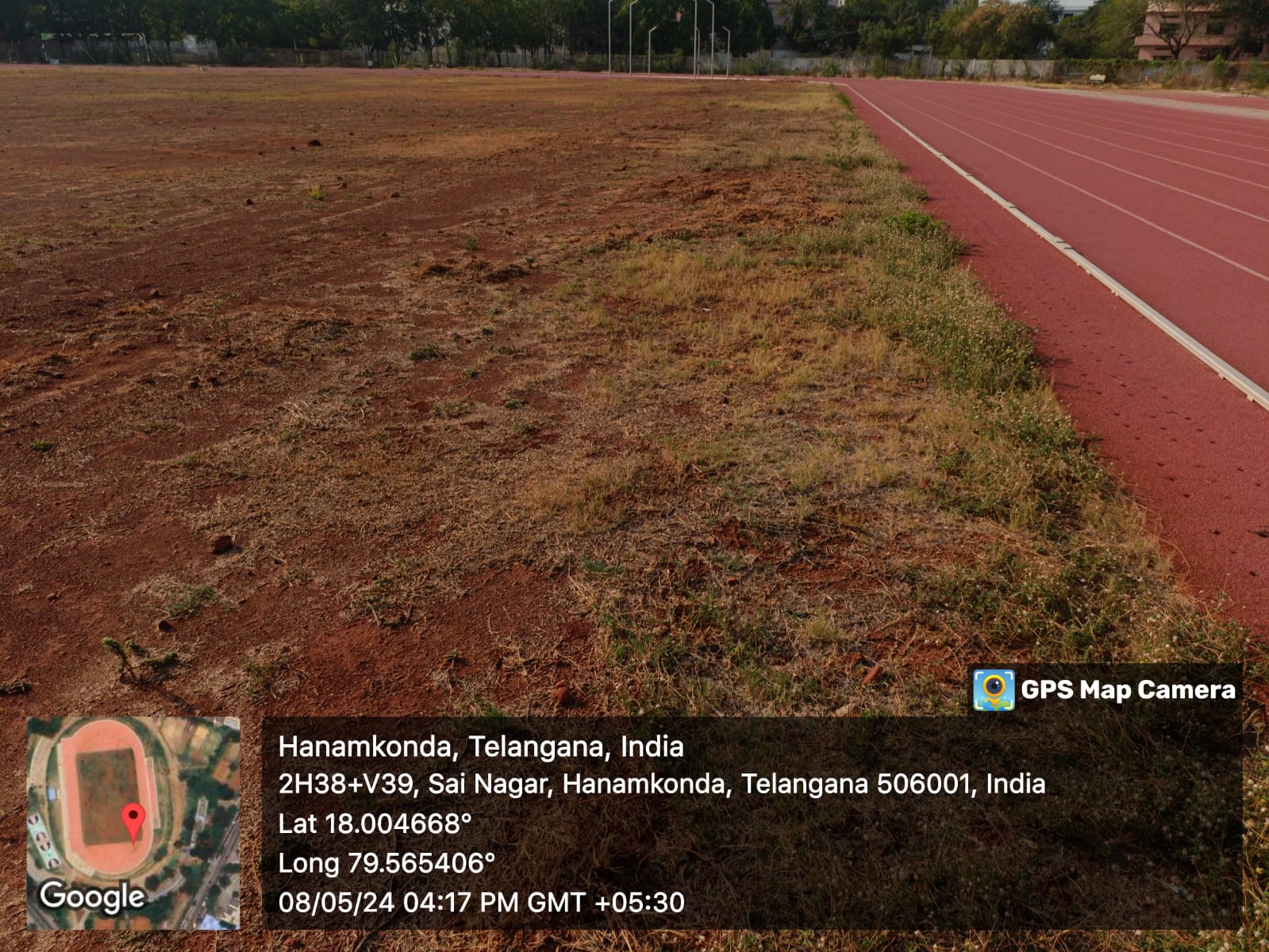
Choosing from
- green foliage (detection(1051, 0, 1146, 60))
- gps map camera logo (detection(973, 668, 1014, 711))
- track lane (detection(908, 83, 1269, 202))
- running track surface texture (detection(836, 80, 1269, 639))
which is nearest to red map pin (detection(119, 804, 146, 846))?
gps map camera logo (detection(973, 668, 1014, 711))

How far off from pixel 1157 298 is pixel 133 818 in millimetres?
10160

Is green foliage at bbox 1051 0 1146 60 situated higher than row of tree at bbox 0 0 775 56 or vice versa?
row of tree at bbox 0 0 775 56

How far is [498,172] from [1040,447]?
51.3 feet

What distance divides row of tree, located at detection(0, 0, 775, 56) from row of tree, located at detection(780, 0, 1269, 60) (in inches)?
679

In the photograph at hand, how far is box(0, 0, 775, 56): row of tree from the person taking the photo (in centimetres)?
9012

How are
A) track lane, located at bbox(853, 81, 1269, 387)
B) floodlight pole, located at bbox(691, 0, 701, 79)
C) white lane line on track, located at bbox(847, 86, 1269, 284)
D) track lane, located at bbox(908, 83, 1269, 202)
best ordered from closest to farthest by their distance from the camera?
track lane, located at bbox(853, 81, 1269, 387)
white lane line on track, located at bbox(847, 86, 1269, 284)
track lane, located at bbox(908, 83, 1269, 202)
floodlight pole, located at bbox(691, 0, 701, 79)

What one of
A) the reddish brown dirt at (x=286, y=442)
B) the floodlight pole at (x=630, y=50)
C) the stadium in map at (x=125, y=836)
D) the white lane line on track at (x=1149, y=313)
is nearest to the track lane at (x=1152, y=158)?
the white lane line on track at (x=1149, y=313)

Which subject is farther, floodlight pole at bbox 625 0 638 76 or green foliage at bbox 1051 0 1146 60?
green foliage at bbox 1051 0 1146 60

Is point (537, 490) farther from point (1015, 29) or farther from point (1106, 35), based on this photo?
point (1106, 35)

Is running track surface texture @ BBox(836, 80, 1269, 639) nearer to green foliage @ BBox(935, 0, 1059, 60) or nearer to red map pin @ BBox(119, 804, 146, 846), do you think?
red map pin @ BBox(119, 804, 146, 846)

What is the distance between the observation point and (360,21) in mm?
91812

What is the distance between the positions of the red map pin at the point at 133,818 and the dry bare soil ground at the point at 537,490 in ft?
1.28

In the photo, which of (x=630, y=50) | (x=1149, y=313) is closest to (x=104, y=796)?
(x=1149, y=313)

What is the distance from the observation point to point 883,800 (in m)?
2.92
